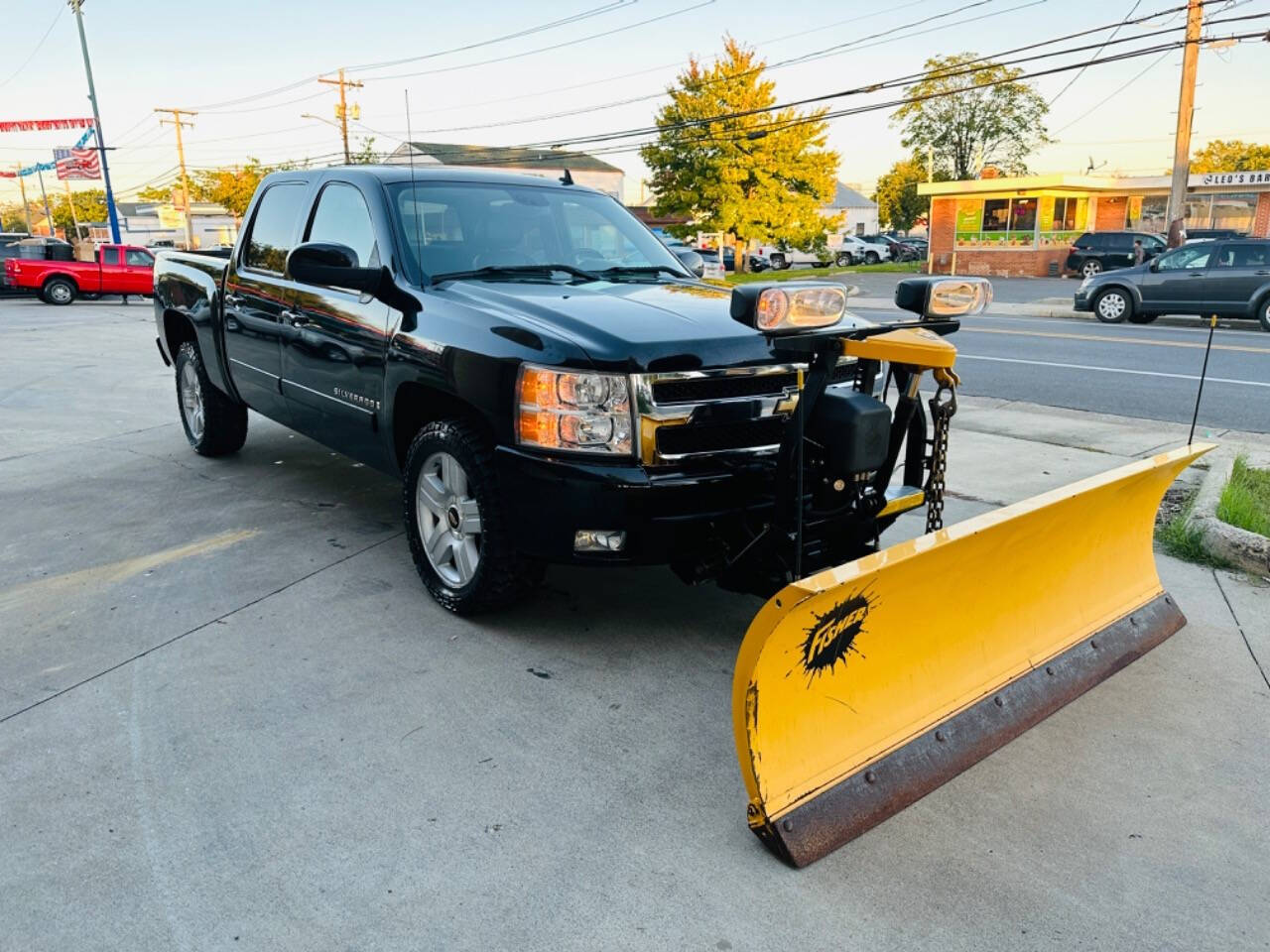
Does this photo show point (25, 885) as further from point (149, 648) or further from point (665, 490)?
point (665, 490)

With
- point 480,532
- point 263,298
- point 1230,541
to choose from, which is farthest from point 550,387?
point 1230,541

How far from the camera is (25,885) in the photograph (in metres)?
2.52

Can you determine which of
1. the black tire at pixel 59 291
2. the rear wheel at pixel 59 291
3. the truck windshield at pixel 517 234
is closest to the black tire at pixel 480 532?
the truck windshield at pixel 517 234

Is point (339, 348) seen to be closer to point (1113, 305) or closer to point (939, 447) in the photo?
point (939, 447)

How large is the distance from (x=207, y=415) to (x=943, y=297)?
17.8 ft

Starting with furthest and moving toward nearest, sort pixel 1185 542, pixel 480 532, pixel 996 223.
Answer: pixel 996 223
pixel 1185 542
pixel 480 532

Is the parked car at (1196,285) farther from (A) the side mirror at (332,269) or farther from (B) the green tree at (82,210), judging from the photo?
(B) the green tree at (82,210)

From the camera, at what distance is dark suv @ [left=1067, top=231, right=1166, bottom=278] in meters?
32.2

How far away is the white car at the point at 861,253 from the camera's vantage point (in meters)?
54.3

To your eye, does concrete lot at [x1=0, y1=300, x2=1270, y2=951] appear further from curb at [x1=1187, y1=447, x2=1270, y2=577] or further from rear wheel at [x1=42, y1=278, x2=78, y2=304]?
rear wheel at [x1=42, y1=278, x2=78, y2=304]

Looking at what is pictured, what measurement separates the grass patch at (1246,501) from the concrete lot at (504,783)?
55 centimetres

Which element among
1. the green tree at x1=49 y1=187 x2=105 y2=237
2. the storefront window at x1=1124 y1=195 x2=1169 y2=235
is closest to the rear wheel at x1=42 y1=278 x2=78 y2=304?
the storefront window at x1=1124 y1=195 x2=1169 y2=235

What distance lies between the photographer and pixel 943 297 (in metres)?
3.39

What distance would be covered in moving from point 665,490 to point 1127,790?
1777mm
